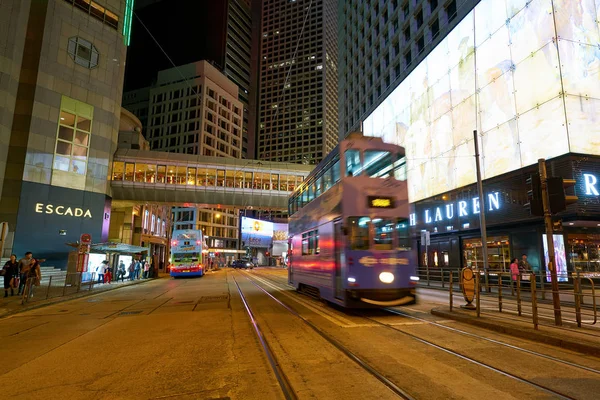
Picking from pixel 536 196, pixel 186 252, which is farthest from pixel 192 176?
pixel 536 196

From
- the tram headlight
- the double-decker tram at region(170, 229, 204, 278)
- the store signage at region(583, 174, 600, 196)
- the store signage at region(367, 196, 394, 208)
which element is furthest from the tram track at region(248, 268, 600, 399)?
the double-decker tram at region(170, 229, 204, 278)

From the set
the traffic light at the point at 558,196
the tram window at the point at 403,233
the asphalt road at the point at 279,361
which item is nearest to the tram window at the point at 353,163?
the tram window at the point at 403,233

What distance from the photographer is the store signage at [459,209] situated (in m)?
22.0

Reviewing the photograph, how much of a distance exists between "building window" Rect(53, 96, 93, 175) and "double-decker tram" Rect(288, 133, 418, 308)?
2717 cm

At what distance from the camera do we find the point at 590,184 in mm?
17719

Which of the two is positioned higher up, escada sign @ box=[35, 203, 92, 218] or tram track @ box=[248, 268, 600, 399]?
escada sign @ box=[35, 203, 92, 218]

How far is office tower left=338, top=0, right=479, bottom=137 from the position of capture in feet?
104

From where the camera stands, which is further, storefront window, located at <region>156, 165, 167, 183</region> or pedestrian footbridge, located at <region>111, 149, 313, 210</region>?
storefront window, located at <region>156, 165, 167, 183</region>

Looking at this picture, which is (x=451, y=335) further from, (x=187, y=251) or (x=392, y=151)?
(x=187, y=251)

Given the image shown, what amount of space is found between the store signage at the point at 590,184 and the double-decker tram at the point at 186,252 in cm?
2807

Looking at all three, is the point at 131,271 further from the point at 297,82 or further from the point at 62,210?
the point at 297,82

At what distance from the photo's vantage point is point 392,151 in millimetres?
10930

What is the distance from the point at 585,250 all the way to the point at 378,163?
51.4ft

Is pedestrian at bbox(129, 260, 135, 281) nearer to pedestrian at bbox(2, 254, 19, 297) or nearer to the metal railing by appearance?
pedestrian at bbox(2, 254, 19, 297)
